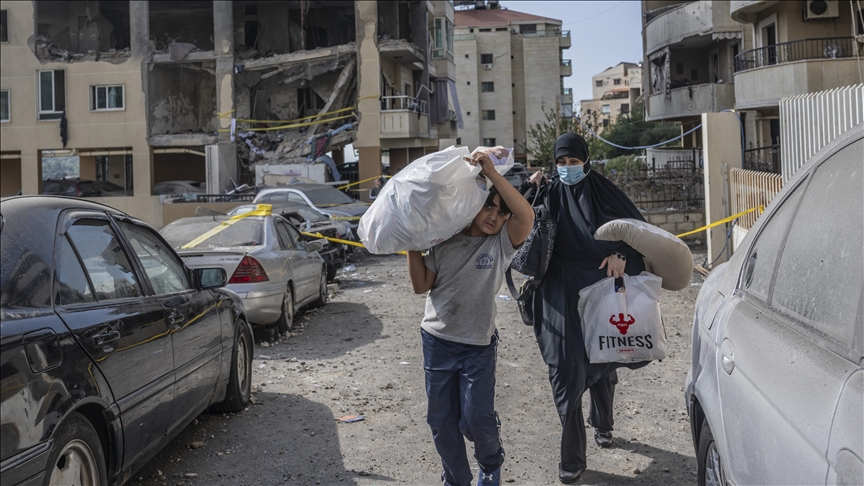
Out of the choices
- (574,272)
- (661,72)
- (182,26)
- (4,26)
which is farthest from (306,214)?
(4,26)

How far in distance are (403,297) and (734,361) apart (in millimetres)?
10127

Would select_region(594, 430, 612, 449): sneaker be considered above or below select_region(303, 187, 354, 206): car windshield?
below

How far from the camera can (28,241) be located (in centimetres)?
351

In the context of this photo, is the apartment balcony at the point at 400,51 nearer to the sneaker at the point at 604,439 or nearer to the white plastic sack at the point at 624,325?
the sneaker at the point at 604,439

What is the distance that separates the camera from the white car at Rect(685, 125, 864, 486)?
6.39 feet

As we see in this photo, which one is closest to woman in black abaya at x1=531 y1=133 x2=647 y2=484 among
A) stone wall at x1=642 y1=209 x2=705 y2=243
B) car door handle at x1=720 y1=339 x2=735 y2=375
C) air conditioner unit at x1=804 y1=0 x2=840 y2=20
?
car door handle at x1=720 y1=339 x2=735 y2=375

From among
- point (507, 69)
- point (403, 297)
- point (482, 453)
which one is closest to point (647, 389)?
point (482, 453)

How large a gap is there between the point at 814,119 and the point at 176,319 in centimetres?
830

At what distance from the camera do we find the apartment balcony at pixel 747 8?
23188 millimetres

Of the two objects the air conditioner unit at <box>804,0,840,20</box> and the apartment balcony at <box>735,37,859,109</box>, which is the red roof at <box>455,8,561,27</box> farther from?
the air conditioner unit at <box>804,0,840,20</box>

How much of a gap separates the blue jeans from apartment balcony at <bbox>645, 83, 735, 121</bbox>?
28688mm

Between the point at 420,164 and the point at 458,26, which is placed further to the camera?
the point at 458,26

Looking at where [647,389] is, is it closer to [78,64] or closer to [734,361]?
[734,361]

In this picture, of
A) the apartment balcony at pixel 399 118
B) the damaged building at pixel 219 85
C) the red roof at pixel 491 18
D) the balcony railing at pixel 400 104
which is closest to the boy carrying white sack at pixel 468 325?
the damaged building at pixel 219 85
